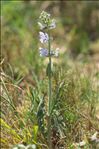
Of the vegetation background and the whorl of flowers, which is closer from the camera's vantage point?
the whorl of flowers

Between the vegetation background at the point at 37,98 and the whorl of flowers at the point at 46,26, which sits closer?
the whorl of flowers at the point at 46,26

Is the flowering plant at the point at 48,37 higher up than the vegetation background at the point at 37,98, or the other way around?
the flowering plant at the point at 48,37

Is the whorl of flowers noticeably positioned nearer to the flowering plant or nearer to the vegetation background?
the flowering plant

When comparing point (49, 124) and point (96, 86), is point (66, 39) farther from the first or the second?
point (49, 124)

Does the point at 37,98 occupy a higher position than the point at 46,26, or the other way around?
the point at 46,26

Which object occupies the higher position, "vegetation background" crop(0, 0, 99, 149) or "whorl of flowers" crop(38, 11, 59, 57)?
"whorl of flowers" crop(38, 11, 59, 57)

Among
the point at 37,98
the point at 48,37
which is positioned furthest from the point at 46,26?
the point at 37,98

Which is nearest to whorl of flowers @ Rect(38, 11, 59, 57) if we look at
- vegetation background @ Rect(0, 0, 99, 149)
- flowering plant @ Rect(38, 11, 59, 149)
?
flowering plant @ Rect(38, 11, 59, 149)

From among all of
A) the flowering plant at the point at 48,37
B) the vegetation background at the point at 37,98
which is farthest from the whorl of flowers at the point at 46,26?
the vegetation background at the point at 37,98

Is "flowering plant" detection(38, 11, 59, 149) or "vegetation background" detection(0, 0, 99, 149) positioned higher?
"flowering plant" detection(38, 11, 59, 149)

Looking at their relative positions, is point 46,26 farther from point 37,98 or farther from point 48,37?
point 37,98

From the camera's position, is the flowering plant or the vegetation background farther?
the vegetation background

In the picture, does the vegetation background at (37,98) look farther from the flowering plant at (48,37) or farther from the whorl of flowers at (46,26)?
the whorl of flowers at (46,26)
